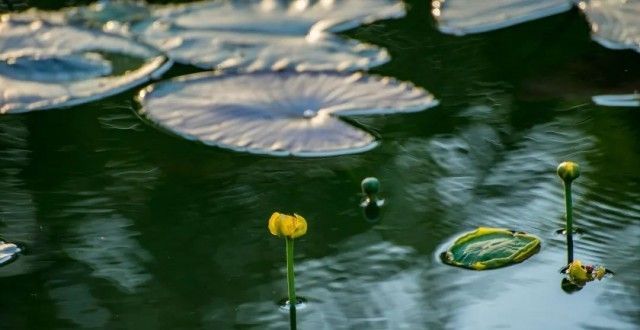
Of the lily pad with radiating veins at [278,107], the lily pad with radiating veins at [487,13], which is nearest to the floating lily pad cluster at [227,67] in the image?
the lily pad with radiating veins at [278,107]

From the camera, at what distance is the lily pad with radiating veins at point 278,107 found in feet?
5.23

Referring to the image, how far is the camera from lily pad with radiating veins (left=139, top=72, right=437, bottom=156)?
62.7 inches

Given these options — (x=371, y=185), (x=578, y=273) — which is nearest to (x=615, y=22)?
(x=371, y=185)

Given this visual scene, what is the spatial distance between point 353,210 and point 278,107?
0.35 metres

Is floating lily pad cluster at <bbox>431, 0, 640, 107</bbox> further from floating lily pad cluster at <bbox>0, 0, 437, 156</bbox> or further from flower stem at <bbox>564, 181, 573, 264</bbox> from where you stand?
flower stem at <bbox>564, 181, 573, 264</bbox>

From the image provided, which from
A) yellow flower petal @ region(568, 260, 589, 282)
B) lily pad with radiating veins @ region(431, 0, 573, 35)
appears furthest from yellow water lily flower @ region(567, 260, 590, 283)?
lily pad with radiating veins @ region(431, 0, 573, 35)

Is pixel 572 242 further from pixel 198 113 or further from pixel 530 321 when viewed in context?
pixel 198 113

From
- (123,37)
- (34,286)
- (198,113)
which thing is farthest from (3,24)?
(34,286)

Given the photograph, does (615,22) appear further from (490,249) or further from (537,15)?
(490,249)

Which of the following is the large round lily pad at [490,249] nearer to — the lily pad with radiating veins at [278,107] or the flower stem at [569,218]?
the flower stem at [569,218]

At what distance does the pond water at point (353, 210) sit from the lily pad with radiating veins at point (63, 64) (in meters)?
0.03

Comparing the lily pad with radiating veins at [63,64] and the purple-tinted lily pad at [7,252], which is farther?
the lily pad with radiating veins at [63,64]

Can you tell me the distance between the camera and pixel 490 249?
125 centimetres

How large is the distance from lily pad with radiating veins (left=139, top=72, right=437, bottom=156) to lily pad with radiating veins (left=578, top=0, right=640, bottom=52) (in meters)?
0.37
